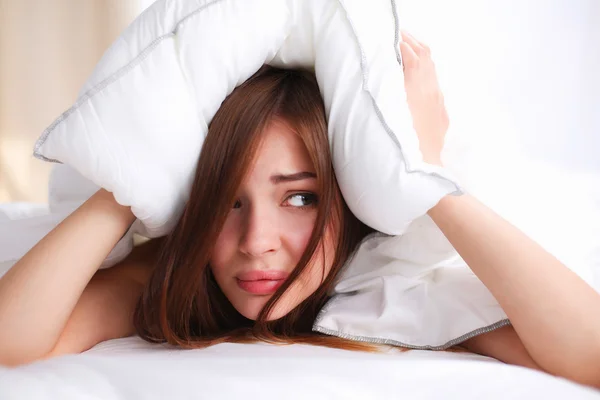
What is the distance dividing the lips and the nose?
0.04 meters

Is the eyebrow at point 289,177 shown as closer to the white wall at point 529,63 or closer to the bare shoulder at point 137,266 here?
the bare shoulder at point 137,266

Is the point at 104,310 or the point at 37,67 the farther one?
the point at 37,67

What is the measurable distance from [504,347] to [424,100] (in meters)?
0.42

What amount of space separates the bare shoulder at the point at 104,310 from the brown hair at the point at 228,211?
0.17 feet

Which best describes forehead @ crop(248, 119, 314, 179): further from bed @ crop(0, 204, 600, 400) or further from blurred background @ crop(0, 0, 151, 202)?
blurred background @ crop(0, 0, 151, 202)

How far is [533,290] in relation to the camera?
2.91 feet

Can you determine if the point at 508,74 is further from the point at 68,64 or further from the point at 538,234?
the point at 68,64

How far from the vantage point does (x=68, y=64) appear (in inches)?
106

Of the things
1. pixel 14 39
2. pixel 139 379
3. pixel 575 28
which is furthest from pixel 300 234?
pixel 14 39

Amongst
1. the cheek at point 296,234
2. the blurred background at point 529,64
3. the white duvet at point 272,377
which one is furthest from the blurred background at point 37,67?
the white duvet at point 272,377

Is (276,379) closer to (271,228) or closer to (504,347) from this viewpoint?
(271,228)

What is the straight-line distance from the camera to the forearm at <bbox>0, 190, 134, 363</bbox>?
0.94m

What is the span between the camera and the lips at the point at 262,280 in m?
1.01

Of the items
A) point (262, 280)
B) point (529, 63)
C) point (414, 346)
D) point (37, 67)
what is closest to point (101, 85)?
point (262, 280)
